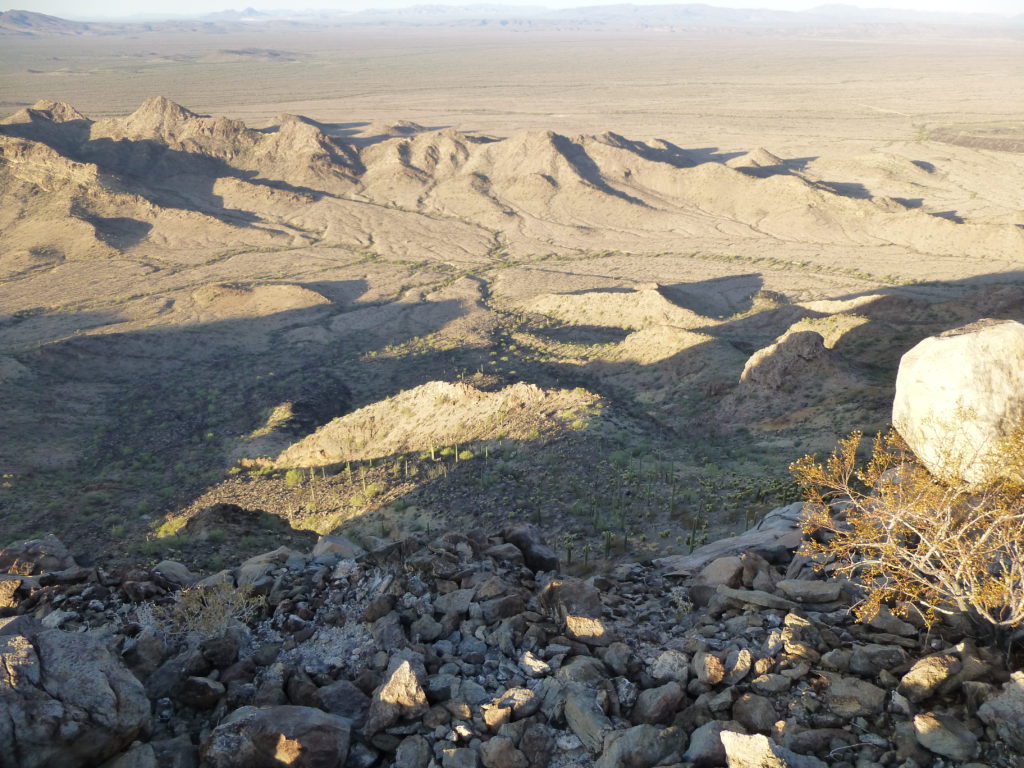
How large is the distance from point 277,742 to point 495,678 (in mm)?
2432

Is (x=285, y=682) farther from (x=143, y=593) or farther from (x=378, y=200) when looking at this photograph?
(x=378, y=200)

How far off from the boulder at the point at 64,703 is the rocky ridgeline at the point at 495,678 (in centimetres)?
2

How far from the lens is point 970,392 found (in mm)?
11945

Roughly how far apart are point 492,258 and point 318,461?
47.9 metres

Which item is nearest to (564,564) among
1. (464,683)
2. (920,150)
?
(464,683)

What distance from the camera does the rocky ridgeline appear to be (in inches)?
261

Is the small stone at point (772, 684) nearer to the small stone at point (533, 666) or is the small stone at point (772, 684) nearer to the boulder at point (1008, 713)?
the boulder at point (1008, 713)

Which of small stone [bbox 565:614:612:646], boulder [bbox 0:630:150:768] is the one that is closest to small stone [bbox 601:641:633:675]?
small stone [bbox 565:614:612:646]

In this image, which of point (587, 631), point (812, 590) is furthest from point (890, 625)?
point (587, 631)

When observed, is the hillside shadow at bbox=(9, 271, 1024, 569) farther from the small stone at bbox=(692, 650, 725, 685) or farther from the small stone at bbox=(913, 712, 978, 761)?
the small stone at bbox=(913, 712, 978, 761)

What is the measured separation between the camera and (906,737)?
21.4 ft

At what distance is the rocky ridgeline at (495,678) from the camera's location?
662 cm

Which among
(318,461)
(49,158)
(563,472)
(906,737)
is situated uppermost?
(49,158)

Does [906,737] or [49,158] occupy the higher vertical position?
[49,158]
